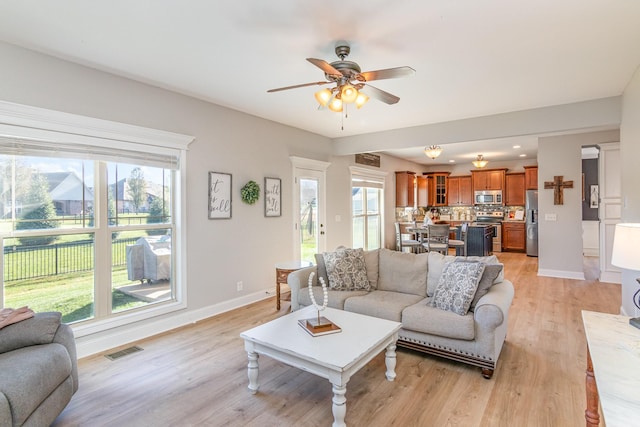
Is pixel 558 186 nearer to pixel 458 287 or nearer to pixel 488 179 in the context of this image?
pixel 488 179

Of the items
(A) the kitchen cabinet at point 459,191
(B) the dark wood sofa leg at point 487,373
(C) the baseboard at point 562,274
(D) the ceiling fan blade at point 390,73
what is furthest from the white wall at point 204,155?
(A) the kitchen cabinet at point 459,191

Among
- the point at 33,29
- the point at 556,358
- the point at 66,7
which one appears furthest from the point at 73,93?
the point at 556,358

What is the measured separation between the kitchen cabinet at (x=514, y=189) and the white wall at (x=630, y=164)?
5.69m

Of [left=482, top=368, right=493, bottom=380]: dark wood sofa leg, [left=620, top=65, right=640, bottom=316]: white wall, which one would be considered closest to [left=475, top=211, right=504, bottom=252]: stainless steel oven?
[left=620, top=65, right=640, bottom=316]: white wall

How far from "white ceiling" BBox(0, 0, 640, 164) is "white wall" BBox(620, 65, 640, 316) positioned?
21cm

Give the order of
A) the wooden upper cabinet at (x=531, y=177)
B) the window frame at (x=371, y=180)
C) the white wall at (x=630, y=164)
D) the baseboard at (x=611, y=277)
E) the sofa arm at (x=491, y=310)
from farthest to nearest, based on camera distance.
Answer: the wooden upper cabinet at (x=531, y=177), the window frame at (x=371, y=180), the baseboard at (x=611, y=277), the white wall at (x=630, y=164), the sofa arm at (x=491, y=310)

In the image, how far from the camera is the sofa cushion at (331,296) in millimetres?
3408

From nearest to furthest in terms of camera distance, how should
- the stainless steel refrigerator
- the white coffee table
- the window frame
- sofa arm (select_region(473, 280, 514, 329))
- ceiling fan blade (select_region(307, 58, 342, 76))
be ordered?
the white coffee table < ceiling fan blade (select_region(307, 58, 342, 76)) < sofa arm (select_region(473, 280, 514, 329)) < the window frame < the stainless steel refrigerator

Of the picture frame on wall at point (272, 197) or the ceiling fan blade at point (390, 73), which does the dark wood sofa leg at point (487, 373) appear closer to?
the ceiling fan blade at point (390, 73)

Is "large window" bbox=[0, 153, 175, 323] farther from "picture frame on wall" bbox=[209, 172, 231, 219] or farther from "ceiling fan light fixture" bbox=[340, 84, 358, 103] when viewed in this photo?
"ceiling fan light fixture" bbox=[340, 84, 358, 103]

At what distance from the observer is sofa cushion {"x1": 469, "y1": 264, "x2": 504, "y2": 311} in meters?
2.91

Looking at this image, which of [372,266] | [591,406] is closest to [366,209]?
[372,266]

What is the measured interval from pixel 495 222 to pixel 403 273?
698 centimetres

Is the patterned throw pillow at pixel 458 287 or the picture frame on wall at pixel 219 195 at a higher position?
the picture frame on wall at pixel 219 195
